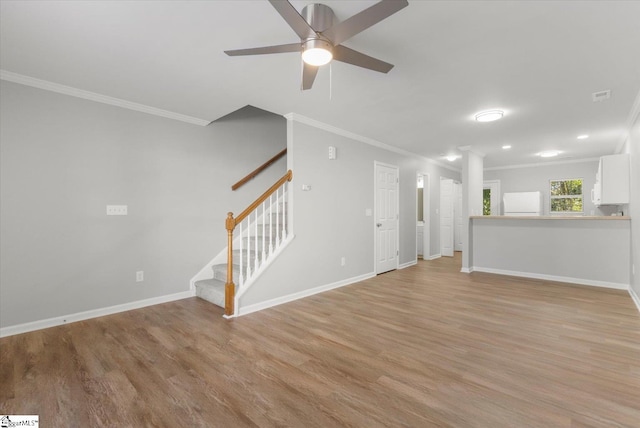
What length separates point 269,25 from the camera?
199 centimetres

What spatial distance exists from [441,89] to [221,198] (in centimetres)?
320

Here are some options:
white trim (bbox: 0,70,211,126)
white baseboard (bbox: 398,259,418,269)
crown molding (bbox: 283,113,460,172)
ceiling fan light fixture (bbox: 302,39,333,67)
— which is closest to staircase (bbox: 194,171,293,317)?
crown molding (bbox: 283,113,460,172)

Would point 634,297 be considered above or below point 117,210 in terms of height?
below

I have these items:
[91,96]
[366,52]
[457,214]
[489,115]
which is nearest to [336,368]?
[366,52]

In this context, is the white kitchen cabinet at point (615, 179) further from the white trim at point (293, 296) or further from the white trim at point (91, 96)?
the white trim at point (91, 96)

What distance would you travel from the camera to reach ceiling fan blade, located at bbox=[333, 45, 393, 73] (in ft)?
6.17

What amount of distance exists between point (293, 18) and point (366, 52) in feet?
3.18

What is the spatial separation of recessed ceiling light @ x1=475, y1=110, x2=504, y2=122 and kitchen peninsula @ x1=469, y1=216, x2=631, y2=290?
7.77 feet

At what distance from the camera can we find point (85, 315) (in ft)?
10.1

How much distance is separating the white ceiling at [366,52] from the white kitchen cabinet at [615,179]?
651 mm

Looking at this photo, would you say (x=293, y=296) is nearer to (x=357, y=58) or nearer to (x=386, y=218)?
(x=386, y=218)

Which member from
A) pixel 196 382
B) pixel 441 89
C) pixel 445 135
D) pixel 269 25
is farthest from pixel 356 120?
pixel 196 382

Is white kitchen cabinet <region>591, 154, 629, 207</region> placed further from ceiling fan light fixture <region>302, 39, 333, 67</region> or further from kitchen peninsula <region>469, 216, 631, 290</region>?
ceiling fan light fixture <region>302, 39, 333, 67</region>

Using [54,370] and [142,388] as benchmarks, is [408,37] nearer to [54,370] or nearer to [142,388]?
[142,388]
